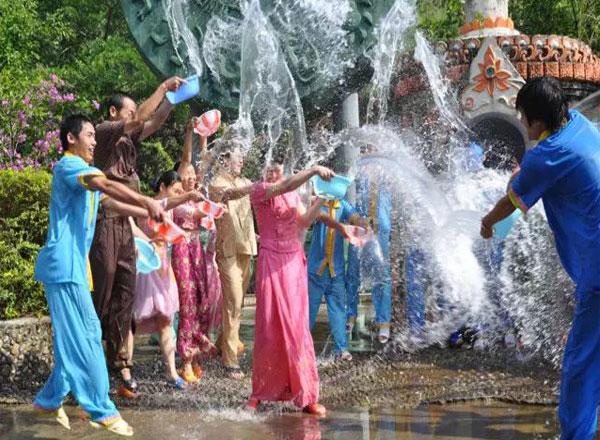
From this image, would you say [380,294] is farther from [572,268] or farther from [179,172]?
[572,268]

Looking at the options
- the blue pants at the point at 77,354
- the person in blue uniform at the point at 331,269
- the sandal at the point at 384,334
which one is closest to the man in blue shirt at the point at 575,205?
the blue pants at the point at 77,354

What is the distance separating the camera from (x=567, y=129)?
347 centimetres

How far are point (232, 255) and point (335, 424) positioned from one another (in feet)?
6.59

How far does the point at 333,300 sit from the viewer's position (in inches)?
264

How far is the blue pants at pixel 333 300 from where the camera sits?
21.7 feet

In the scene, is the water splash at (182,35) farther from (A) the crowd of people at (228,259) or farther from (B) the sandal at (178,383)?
(B) the sandal at (178,383)

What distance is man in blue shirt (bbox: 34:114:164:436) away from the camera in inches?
162

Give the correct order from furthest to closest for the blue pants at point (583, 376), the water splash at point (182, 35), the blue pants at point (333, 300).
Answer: the water splash at point (182, 35)
the blue pants at point (333, 300)
the blue pants at point (583, 376)

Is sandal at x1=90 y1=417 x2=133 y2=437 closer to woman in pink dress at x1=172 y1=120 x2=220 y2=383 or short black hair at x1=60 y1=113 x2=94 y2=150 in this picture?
short black hair at x1=60 y1=113 x2=94 y2=150

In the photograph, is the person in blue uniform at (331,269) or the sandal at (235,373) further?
the person in blue uniform at (331,269)

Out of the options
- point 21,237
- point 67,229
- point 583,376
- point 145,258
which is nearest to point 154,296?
point 145,258

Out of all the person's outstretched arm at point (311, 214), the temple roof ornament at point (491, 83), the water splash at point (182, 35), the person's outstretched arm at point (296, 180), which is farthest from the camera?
the temple roof ornament at point (491, 83)

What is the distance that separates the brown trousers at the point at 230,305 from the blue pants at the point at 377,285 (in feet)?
3.61

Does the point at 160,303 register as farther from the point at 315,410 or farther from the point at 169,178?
the point at 315,410
